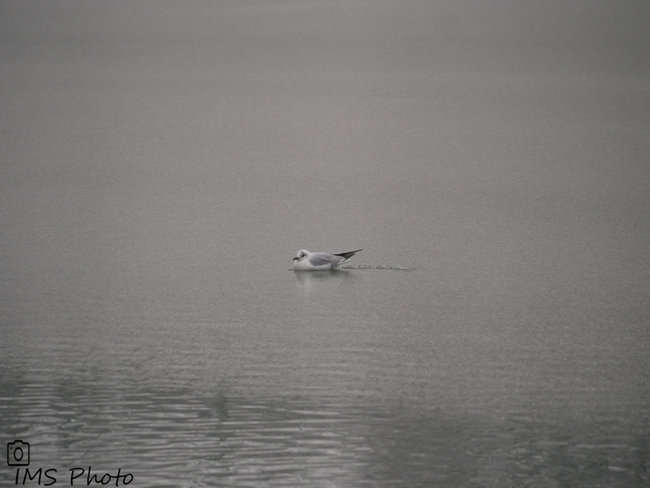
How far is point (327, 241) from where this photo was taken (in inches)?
279

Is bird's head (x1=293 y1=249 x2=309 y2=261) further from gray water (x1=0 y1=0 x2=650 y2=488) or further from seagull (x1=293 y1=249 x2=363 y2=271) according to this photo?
gray water (x1=0 y1=0 x2=650 y2=488)

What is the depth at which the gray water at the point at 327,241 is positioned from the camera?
3.42m

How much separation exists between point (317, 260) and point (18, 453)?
328 centimetres

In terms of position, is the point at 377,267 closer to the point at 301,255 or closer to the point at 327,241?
the point at 301,255

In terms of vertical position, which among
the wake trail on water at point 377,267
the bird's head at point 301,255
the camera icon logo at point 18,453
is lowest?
the camera icon logo at point 18,453

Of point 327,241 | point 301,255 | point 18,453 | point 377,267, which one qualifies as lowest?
point 18,453

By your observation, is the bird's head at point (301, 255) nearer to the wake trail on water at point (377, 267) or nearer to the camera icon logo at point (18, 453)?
the wake trail on water at point (377, 267)

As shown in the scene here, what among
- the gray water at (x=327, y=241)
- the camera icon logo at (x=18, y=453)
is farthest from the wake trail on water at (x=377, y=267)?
the camera icon logo at (x=18, y=453)

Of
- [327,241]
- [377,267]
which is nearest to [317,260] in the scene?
[377,267]

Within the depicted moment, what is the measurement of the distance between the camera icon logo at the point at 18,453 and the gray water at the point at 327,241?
1.6 inches

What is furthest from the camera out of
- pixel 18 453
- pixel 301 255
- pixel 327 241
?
pixel 327 241

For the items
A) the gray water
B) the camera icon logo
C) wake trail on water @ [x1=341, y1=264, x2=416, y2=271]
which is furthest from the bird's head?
the camera icon logo

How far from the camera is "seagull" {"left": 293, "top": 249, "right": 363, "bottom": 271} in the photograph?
6242mm

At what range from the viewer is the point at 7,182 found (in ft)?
29.5
